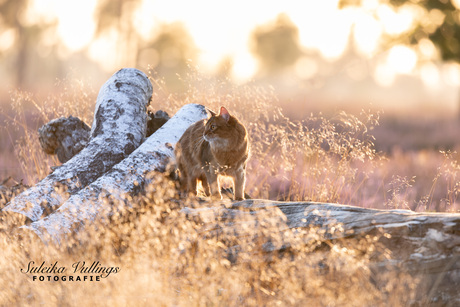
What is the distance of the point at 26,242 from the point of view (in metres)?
4.65

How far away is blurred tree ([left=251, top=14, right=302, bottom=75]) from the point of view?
45.0m

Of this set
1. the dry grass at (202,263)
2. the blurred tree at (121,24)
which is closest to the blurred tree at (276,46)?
the blurred tree at (121,24)

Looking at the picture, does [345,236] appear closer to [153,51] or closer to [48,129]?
[48,129]

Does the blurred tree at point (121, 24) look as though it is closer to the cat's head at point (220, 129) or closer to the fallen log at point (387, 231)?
the cat's head at point (220, 129)

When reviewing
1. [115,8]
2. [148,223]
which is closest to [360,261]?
[148,223]

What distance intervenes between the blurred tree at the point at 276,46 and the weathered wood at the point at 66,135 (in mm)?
38027

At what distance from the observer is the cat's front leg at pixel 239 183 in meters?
5.45

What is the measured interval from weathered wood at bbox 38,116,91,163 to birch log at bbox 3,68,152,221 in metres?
0.73

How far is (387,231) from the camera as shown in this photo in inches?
146

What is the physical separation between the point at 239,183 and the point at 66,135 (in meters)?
3.21

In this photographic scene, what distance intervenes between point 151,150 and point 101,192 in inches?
34.6

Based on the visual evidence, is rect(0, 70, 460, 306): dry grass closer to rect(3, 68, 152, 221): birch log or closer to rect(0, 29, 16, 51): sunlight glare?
rect(3, 68, 152, 221): birch log

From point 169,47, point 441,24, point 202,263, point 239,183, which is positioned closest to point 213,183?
point 239,183

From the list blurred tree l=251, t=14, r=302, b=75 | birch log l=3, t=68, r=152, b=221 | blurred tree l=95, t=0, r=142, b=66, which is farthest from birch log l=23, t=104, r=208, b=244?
blurred tree l=251, t=14, r=302, b=75
